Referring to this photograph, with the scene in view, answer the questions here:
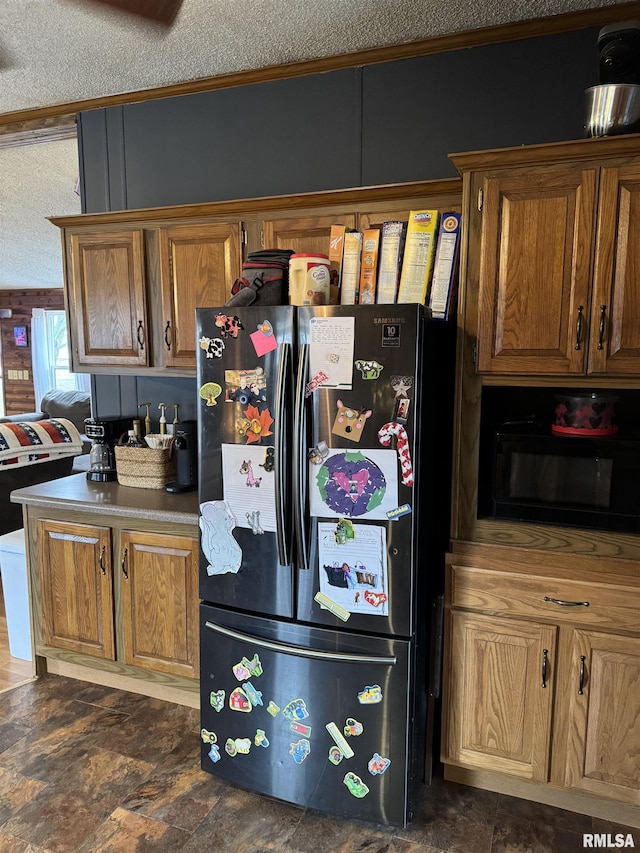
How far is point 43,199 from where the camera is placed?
5012mm

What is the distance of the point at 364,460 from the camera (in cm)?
183

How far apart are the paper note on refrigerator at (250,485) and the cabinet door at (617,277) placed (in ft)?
3.41

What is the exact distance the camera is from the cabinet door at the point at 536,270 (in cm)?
176

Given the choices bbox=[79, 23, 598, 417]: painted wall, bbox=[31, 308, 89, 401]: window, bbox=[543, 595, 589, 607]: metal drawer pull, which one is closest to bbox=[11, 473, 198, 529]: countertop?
bbox=[79, 23, 598, 417]: painted wall

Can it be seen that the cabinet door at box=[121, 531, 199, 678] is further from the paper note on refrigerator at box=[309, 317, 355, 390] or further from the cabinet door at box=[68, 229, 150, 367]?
the paper note on refrigerator at box=[309, 317, 355, 390]

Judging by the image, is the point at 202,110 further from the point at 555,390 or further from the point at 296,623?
the point at 296,623

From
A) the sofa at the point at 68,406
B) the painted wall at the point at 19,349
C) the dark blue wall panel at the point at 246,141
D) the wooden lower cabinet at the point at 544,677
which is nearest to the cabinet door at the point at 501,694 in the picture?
the wooden lower cabinet at the point at 544,677

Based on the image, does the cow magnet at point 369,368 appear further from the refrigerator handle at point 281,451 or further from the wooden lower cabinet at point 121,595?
the wooden lower cabinet at point 121,595

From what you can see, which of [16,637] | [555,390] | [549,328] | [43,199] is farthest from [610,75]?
[43,199]

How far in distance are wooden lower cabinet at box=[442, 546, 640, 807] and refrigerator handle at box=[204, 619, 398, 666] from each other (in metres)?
0.29

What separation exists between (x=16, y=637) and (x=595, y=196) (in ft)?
10.1

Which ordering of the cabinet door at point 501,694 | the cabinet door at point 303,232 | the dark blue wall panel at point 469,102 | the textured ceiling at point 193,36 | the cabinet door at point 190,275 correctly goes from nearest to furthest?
the cabinet door at point 501,694, the textured ceiling at point 193,36, the dark blue wall panel at point 469,102, the cabinet door at point 303,232, the cabinet door at point 190,275

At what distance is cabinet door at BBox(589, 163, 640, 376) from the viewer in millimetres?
1705

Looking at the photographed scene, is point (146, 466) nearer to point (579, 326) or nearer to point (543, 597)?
point (543, 597)
